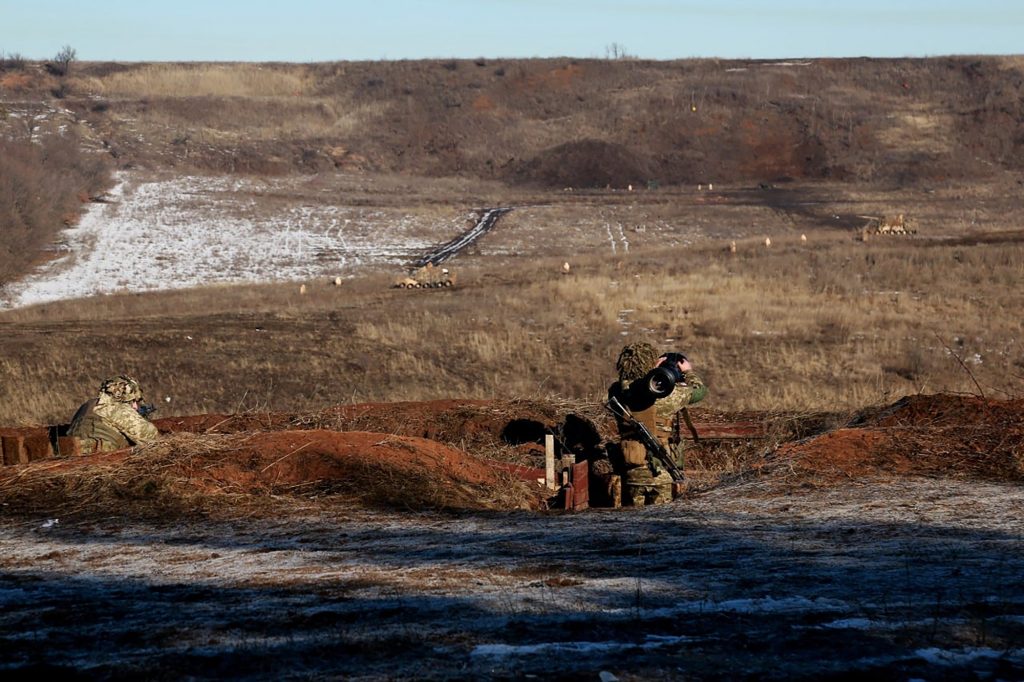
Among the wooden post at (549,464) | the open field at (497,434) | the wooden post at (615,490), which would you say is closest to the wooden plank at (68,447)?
the open field at (497,434)

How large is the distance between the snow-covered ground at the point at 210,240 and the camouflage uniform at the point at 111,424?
27.6 meters

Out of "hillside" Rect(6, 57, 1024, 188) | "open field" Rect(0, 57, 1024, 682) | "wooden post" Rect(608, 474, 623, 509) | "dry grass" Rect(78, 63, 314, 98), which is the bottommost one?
"wooden post" Rect(608, 474, 623, 509)

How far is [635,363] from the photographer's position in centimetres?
1040

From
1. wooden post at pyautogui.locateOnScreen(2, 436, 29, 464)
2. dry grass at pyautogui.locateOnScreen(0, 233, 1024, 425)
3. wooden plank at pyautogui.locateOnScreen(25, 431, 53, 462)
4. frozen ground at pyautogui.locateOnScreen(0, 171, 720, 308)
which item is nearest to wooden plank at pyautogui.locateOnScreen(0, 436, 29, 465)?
wooden post at pyautogui.locateOnScreen(2, 436, 29, 464)

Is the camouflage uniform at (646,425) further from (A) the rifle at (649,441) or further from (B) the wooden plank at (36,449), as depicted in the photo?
(B) the wooden plank at (36,449)

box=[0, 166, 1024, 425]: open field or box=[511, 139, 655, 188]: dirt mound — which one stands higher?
box=[511, 139, 655, 188]: dirt mound

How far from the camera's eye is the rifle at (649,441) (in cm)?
1004

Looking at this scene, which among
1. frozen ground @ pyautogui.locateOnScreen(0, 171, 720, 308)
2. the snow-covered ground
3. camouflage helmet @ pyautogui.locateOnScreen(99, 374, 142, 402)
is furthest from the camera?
frozen ground @ pyautogui.locateOnScreen(0, 171, 720, 308)

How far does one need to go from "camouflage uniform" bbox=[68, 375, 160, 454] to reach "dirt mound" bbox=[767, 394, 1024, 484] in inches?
213

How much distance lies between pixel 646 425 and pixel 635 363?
0.54 m

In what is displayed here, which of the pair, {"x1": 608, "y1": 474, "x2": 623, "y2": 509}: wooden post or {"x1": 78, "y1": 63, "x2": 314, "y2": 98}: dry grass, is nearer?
{"x1": 608, "y1": 474, "x2": 623, "y2": 509}: wooden post

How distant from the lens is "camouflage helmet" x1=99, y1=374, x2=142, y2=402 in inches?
427

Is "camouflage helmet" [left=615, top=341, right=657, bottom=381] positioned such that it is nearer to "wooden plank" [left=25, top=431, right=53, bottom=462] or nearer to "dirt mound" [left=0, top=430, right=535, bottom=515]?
"dirt mound" [left=0, top=430, right=535, bottom=515]

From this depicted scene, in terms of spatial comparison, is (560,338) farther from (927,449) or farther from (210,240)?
(210,240)
